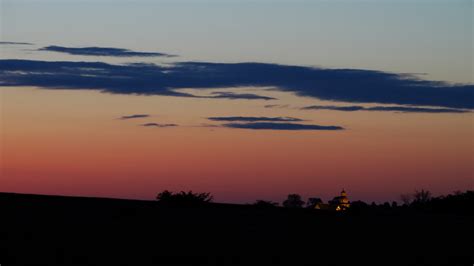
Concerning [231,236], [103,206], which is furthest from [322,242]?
[103,206]

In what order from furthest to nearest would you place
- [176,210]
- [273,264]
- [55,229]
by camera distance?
[176,210]
[55,229]
[273,264]

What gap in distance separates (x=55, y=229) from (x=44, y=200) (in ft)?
12.3

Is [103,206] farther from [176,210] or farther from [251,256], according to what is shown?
[251,256]

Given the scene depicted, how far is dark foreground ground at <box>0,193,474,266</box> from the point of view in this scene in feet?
82.2

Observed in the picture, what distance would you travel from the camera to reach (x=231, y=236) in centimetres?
2788

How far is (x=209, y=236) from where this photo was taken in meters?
27.7

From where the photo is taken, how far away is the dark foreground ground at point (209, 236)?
25.0 m

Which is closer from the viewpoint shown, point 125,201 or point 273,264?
point 273,264

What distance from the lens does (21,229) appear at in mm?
26328

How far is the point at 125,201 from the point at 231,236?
4.71 metres

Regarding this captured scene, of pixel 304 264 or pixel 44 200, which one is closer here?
pixel 304 264

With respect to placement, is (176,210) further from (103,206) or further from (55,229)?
(55,229)

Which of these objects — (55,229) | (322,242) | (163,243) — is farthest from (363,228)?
(55,229)

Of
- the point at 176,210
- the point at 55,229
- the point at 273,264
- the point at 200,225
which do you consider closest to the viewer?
the point at 273,264
